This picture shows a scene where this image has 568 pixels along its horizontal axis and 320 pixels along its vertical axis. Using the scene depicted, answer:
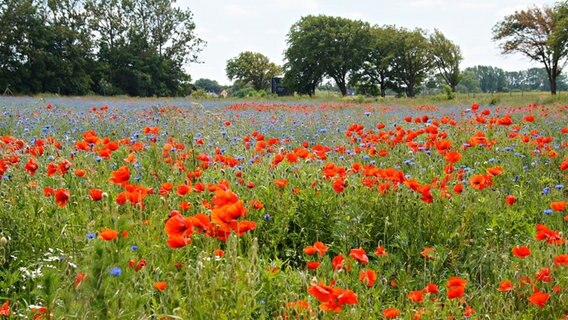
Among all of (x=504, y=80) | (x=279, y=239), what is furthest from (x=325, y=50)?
(x=504, y=80)

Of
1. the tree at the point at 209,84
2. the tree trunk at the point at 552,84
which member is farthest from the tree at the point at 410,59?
the tree at the point at 209,84

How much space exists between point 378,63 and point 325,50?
20.5ft

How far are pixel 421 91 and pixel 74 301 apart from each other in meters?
63.7

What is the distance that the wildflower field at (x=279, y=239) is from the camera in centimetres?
167

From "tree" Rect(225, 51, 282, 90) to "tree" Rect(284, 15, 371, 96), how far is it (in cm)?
2712

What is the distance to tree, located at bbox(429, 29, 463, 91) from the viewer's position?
54844mm

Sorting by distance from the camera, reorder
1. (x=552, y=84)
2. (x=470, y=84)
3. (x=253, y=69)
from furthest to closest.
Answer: (x=470, y=84), (x=253, y=69), (x=552, y=84)

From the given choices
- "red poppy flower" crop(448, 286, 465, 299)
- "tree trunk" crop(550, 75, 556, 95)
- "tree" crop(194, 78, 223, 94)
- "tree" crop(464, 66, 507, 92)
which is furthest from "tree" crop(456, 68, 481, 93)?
"red poppy flower" crop(448, 286, 465, 299)

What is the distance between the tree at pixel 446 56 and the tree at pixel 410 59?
3.11 ft

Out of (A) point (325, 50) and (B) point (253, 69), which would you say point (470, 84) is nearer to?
(B) point (253, 69)

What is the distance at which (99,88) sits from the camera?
135 feet

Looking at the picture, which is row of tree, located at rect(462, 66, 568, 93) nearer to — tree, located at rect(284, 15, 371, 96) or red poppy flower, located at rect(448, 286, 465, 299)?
tree, located at rect(284, 15, 371, 96)

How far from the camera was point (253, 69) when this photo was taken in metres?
84.1

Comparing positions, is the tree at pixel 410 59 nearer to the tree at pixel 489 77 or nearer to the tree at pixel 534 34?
the tree at pixel 534 34
